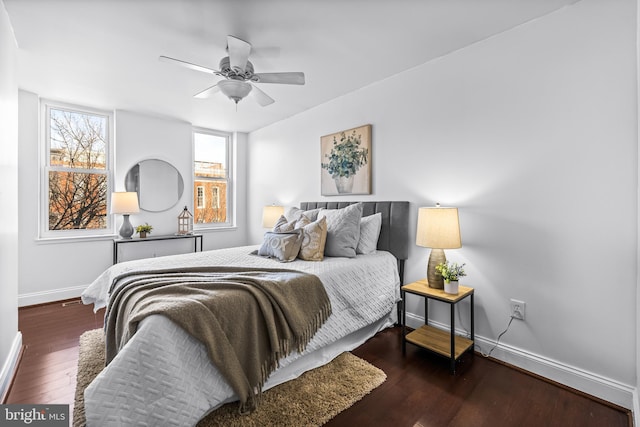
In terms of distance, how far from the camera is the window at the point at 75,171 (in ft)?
12.1

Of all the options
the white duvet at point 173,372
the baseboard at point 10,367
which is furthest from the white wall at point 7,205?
the white duvet at point 173,372

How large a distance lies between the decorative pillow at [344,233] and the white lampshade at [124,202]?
2.71 m

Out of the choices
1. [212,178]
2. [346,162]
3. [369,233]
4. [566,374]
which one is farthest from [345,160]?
[212,178]

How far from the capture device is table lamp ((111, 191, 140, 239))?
147 inches

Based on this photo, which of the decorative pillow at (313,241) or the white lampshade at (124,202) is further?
the white lampshade at (124,202)

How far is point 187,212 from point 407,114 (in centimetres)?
354

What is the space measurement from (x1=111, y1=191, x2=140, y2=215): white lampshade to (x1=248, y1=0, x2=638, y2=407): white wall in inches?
135

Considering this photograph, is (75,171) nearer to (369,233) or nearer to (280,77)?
(280,77)

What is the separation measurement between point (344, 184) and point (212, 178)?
2.74 m

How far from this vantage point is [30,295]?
11.3 ft

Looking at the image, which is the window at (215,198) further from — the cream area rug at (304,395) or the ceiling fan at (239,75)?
the cream area rug at (304,395)

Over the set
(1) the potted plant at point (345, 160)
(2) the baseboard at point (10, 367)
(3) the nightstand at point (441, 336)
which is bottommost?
(2) the baseboard at point (10, 367)

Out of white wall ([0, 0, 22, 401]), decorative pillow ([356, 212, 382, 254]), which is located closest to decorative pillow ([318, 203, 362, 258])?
decorative pillow ([356, 212, 382, 254])

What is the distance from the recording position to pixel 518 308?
2146mm
